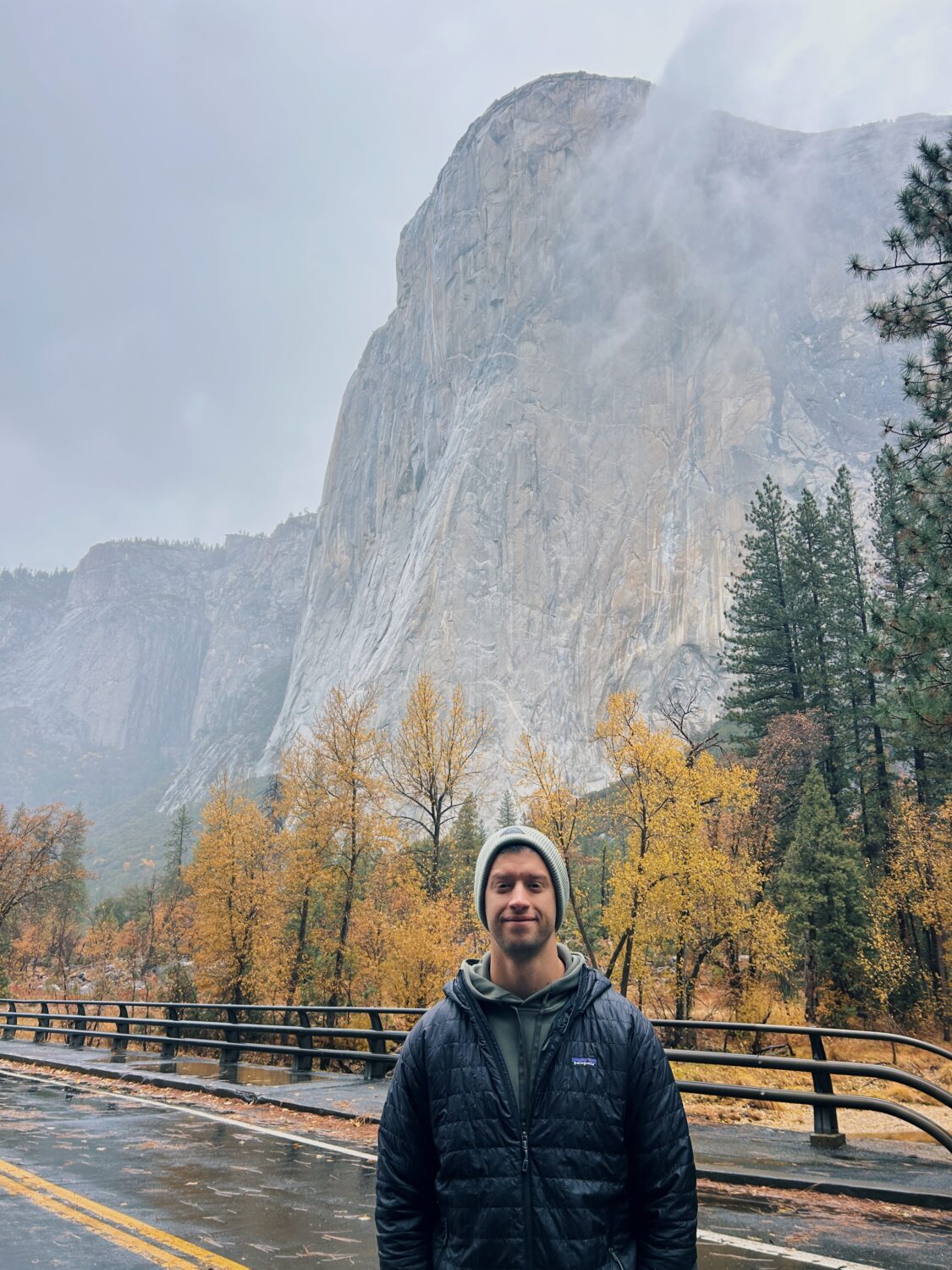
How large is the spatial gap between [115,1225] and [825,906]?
3215cm

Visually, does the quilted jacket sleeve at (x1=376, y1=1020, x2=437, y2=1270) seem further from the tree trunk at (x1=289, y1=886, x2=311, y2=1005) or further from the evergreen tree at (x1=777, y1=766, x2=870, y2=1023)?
the evergreen tree at (x1=777, y1=766, x2=870, y2=1023)

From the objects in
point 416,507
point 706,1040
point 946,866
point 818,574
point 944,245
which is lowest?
point 706,1040

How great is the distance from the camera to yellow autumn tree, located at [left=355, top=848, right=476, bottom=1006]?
28.8 m

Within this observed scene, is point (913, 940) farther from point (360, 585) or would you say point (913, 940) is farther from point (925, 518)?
point (360, 585)

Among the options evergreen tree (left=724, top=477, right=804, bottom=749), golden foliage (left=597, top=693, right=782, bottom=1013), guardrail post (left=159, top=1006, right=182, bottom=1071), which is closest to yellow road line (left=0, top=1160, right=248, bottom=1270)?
guardrail post (left=159, top=1006, right=182, bottom=1071)

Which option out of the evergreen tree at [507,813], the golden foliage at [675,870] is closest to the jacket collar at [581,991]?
the golden foliage at [675,870]

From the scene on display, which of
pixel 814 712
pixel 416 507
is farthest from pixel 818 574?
pixel 416 507

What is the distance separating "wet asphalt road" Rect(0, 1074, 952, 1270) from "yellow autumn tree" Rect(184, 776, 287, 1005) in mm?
23028

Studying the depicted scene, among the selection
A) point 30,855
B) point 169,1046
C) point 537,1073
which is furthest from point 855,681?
point 537,1073

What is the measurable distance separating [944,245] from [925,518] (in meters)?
3.47

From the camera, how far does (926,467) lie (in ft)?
36.9

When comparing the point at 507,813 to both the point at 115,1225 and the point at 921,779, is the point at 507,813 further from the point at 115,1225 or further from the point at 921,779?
the point at 115,1225

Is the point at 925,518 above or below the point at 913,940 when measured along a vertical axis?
above

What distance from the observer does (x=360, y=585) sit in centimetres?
13512
